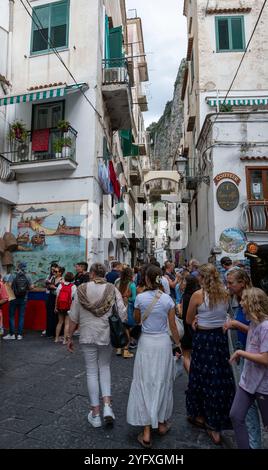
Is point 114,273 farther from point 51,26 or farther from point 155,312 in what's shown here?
point 51,26

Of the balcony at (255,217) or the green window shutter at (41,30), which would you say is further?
the green window shutter at (41,30)

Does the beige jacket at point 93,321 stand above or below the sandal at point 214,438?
above

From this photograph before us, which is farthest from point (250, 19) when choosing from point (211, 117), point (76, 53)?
point (76, 53)

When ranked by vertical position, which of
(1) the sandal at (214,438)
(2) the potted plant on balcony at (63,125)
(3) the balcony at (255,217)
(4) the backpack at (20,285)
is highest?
(2) the potted plant on balcony at (63,125)

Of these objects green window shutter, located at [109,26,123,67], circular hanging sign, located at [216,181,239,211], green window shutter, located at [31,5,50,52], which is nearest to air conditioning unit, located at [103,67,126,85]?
green window shutter, located at [109,26,123,67]

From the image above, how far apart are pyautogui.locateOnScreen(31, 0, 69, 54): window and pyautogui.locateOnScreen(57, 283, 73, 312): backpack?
960 cm

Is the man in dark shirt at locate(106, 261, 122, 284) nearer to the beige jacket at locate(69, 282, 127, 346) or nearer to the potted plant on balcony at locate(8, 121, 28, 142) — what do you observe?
the beige jacket at locate(69, 282, 127, 346)

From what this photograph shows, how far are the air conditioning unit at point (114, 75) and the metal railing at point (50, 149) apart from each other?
9.56 ft

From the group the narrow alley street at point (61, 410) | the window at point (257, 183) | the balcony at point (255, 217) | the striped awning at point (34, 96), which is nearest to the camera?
the narrow alley street at point (61, 410)

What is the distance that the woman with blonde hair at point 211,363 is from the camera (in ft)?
12.5

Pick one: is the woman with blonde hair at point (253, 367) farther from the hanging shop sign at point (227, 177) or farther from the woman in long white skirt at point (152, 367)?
the hanging shop sign at point (227, 177)

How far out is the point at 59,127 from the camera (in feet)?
40.0

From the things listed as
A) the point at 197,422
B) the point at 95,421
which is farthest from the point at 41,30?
the point at 197,422

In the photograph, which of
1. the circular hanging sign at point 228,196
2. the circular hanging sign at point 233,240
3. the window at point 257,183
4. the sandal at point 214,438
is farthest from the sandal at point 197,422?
the window at point 257,183
